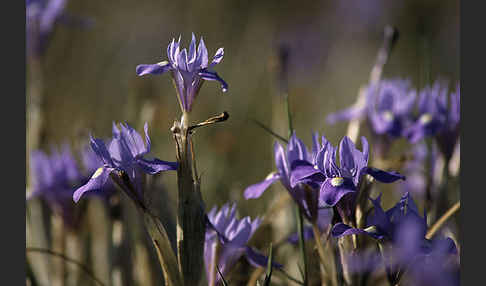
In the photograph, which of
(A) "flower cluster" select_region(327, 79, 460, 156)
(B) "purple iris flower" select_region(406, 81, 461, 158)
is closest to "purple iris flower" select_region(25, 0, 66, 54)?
(A) "flower cluster" select_region(327, 79, 460, 156)

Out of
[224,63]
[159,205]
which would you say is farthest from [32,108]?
[224,63]

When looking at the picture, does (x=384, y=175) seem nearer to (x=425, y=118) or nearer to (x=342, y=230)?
(x=342, y=230)

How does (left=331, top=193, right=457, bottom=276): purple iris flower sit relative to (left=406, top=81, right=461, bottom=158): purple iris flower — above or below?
below

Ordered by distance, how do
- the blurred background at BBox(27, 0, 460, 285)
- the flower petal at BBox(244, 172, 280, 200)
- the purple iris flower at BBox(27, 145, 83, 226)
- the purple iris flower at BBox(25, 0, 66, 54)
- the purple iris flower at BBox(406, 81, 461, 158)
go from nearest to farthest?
the flower petal at BBox(244, 172, 280, 200), the purple iris flower at BBox(406, 81, 461, 158), the purple iris flower at BBox(27, 145, 83, 226), the purple iris flower at BBox(25, 0, 66, 54), the blurred background at BBox(27, 0, 460, 285)

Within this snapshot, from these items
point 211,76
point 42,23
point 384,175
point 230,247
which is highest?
point 42,23

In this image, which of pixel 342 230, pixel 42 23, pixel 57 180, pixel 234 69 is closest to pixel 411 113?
pixel 342 230

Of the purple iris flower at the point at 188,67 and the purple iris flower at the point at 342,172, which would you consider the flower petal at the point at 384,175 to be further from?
the purple iris flower at the point at 188,67

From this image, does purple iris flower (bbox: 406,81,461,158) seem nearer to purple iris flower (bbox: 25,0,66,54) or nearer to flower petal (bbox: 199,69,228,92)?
flower petal (bbox: 199,69,228,92)
